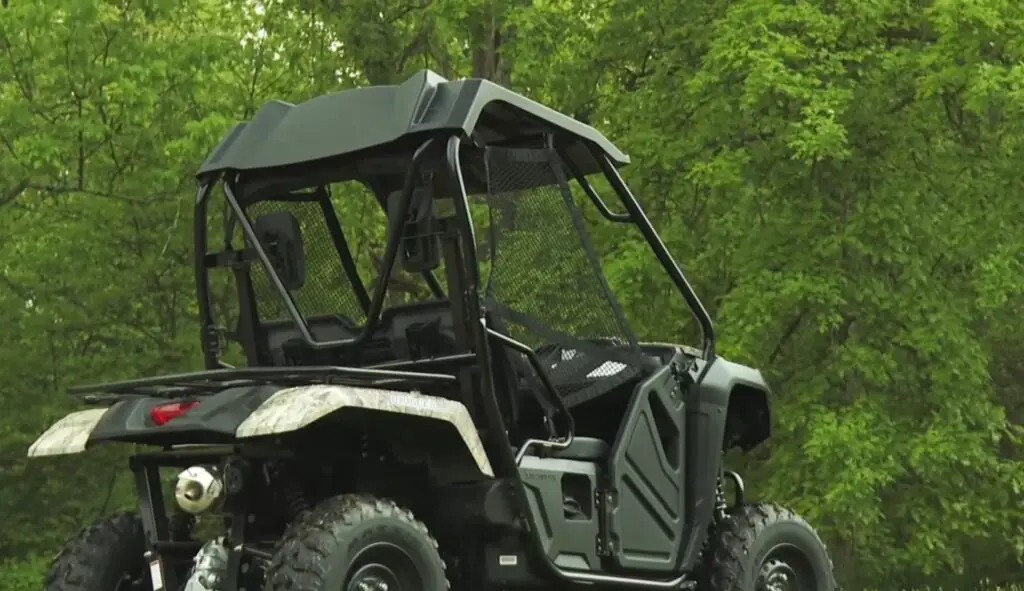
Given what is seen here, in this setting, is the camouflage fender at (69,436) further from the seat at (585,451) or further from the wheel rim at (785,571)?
the wheel rim at (785,571)

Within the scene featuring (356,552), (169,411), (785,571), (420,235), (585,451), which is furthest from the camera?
(785,571)

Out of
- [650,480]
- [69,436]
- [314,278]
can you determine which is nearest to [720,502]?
[650,480]

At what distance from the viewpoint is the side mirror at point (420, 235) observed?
6473mm

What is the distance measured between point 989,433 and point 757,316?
257 centimetres

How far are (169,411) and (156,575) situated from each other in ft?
2.16

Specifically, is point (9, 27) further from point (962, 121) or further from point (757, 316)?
point (962, 121)

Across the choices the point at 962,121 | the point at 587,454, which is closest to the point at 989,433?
the point at 962,121

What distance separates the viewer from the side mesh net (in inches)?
267

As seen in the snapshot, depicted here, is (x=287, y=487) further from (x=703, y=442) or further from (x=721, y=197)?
(x=721, y=197)

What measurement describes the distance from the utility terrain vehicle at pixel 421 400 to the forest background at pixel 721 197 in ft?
23.2

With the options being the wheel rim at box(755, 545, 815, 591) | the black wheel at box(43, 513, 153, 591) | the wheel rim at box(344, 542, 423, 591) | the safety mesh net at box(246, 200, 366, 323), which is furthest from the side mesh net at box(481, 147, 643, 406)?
the black wheel at box(43, 513, 153, 591)

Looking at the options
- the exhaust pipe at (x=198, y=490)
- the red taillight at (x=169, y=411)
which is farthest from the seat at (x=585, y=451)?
the red taillight at (x=169, y=411)

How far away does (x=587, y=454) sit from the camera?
711 centimetres

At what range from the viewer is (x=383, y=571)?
19.3 ft
